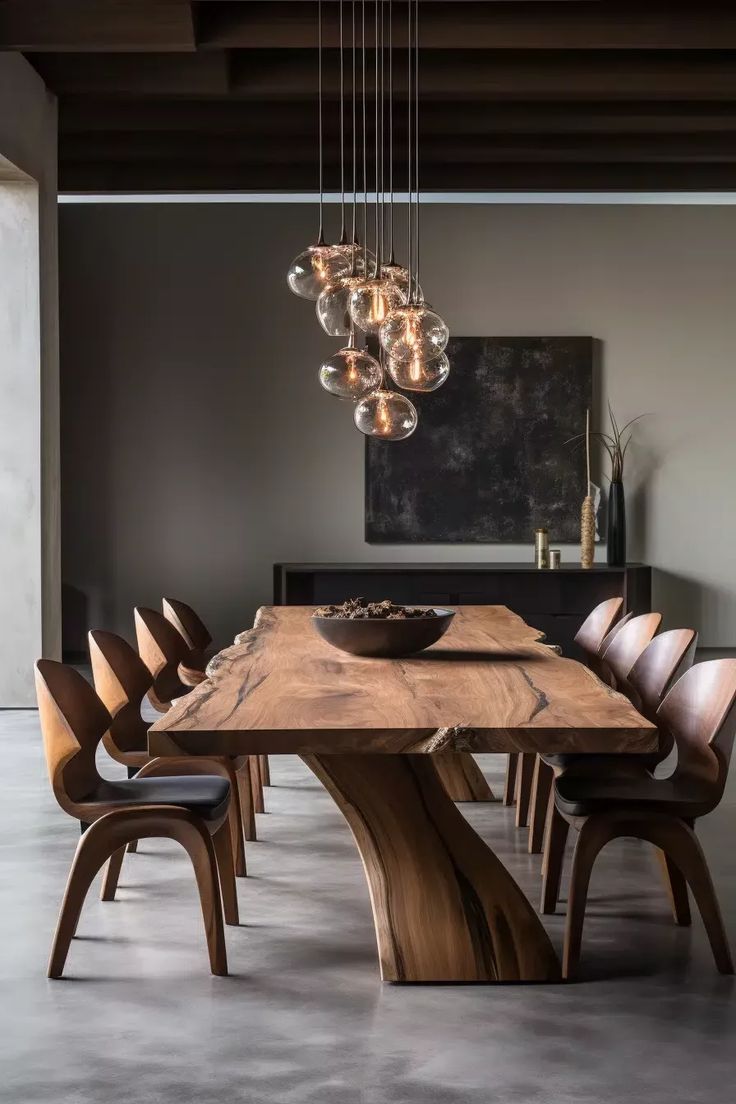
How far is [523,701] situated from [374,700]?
0.35 metres

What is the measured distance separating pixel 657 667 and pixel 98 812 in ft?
5.94

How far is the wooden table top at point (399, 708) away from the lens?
2.65 m

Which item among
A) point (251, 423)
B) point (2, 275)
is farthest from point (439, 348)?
point (251, 423)

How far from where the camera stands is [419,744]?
2666 mm

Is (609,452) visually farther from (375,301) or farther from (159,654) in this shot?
(375,301)

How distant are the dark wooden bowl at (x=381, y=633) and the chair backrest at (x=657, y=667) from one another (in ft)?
2.29

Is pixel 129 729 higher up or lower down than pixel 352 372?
lower down

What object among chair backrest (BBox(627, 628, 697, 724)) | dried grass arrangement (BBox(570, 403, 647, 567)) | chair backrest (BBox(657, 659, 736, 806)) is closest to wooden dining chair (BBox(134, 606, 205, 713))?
chair backrest (BBox(627, 628, 697, 724))

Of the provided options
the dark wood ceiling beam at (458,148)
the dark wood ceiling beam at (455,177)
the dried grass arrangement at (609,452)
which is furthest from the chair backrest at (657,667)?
the dark wood ceiling beam at (455,177)

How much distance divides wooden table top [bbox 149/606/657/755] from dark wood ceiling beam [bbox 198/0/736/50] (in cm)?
335

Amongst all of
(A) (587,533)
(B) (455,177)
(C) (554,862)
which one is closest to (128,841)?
(C) (554,862)

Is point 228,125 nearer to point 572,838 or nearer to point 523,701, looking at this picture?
point 572,838

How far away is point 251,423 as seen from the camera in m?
8.89

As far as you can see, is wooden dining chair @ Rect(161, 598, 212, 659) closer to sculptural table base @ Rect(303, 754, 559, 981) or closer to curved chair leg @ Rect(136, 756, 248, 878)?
curved chair leg @ Rect(136, 756, 248, 878)
